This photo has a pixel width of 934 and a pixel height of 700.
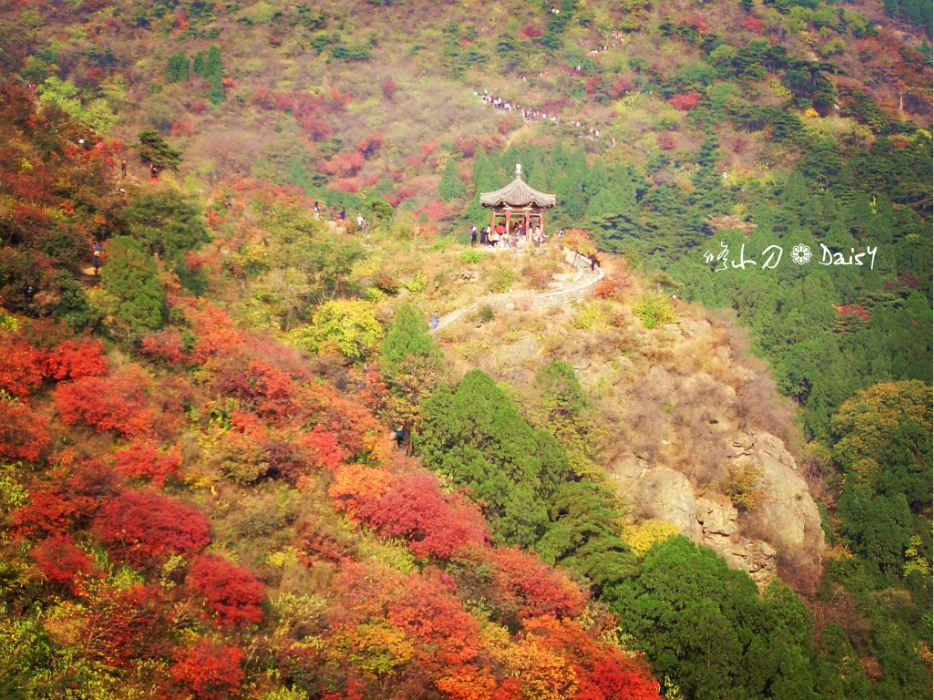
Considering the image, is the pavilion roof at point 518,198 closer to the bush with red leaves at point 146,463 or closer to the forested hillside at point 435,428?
the forested hillside at point 435,428

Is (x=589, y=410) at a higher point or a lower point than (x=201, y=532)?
lower

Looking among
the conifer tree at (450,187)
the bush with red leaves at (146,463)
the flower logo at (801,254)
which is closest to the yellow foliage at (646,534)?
the bush with red leaves at (146,463)

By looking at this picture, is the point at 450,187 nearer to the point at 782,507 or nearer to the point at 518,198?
the point at 518,198

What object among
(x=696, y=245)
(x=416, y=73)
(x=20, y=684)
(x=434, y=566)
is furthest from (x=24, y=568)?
(x=416, y=73)

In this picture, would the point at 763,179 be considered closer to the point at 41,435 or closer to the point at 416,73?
the point at 416,73

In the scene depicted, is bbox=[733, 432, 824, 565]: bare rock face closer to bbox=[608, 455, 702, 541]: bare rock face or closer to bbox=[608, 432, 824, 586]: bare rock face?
bbox=[608, 432, 824, 586]: bare rock face

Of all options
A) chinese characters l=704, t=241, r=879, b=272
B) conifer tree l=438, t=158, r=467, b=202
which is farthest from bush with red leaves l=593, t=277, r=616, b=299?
conifer tree l=438, t=158, r=467, b=202
